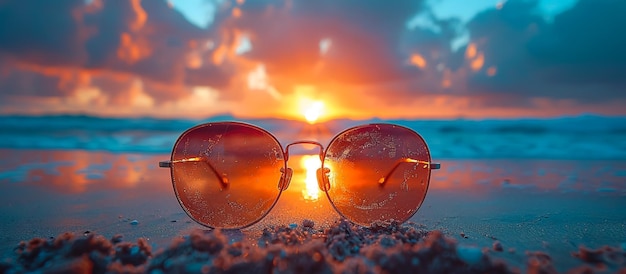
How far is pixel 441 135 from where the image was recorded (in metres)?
11.8

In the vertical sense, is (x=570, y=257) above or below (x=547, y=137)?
below

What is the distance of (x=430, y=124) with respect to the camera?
46.8 feet

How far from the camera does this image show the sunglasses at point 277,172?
2.55 metres

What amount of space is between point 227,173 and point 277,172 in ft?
1.23

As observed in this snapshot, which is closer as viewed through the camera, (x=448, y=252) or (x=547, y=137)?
(x=448, y=252)

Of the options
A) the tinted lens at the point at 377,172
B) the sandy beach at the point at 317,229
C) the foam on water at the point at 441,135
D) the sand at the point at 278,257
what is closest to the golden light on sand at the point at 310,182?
the sandy beach at the point at 317,229

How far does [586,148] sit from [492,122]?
5.96 metres

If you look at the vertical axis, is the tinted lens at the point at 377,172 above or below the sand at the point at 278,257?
above

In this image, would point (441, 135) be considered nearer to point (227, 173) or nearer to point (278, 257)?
point (227, 173)

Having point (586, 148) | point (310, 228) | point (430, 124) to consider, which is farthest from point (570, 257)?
point (430, 124)

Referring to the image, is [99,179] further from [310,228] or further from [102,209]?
[310,228]

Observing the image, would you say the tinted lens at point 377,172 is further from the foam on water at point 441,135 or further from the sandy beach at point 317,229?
the foam on water at point 441,135

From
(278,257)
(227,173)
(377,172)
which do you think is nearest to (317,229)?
(377,172)

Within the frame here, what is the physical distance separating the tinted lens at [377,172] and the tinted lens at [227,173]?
44cm
